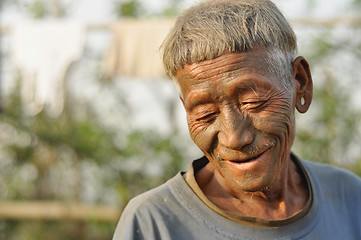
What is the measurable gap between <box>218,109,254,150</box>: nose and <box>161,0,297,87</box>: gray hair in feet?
0.72

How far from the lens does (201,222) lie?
173 centimetres

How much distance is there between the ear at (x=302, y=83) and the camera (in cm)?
187

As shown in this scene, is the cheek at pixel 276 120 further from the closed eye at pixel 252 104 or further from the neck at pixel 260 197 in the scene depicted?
the neck at pixel 260 197

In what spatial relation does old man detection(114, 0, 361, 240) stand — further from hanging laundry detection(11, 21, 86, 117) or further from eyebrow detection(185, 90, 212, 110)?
hanging laundry detection(11, 21, 86, 117)

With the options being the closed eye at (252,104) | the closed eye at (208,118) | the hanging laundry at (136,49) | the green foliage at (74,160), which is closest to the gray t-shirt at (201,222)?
the closed eye at (208,118)

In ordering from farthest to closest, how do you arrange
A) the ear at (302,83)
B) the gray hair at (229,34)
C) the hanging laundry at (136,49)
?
the hanging laundry at (136,49) → the ear at (302,83) → the gray hair at (229,34)

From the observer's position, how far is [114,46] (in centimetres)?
605

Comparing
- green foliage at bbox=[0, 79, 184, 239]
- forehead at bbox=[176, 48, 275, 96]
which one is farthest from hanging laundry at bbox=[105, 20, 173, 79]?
forehead at bbox=[176, 48, 275, 96]

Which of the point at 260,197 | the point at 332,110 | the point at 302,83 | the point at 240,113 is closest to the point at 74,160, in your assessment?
the point at 332,110

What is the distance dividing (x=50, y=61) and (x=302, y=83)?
4.66 metres

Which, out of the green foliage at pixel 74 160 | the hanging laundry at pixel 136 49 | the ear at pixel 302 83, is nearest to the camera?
the ear at pixel 302 83

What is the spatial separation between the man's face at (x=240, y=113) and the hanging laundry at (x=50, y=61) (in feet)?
14.7

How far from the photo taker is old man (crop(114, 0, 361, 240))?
1635mm

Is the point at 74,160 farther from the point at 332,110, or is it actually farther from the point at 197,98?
the point at 197,98
